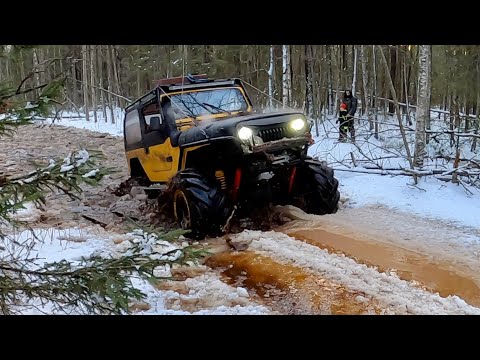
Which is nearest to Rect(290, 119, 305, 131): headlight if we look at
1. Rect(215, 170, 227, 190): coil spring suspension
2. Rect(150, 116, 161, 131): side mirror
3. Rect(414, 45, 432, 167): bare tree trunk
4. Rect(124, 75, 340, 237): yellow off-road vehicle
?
Rect(124, 75, 340, 237): yellow off-road vehicle

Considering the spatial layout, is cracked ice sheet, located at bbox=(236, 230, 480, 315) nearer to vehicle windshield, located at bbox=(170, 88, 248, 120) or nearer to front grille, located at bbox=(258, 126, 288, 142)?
front grille, located at bbox=(258, 126, 288, 142)

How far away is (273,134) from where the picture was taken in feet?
10.00

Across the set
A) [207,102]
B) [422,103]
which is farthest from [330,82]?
[207,102]

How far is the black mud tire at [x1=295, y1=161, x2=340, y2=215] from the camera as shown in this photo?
138 inches

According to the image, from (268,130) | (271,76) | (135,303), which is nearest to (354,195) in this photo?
(268,130)

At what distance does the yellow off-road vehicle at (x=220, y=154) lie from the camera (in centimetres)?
302

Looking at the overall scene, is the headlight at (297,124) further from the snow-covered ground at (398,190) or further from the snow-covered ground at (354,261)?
the snow-covered ground at (398,190)

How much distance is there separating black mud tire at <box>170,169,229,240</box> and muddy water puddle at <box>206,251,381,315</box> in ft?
1.21

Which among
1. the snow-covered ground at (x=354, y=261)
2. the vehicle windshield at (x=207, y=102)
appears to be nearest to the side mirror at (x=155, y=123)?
the vehicle windshield at (x=207, y=102)

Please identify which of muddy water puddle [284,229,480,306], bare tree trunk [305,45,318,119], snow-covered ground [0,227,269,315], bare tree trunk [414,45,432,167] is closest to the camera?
snow-covered ground [0,227,269,315]

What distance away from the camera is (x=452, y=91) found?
7.22 meters

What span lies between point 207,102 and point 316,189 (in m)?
1.16

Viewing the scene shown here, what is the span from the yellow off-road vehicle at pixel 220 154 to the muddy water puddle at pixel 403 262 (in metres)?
0.48
